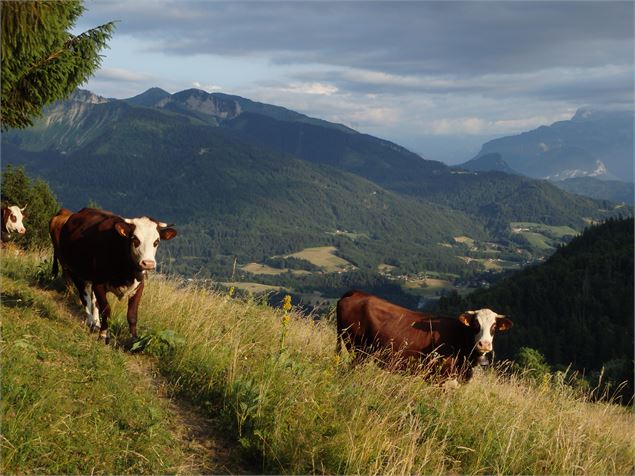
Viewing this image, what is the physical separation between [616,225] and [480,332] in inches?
8332

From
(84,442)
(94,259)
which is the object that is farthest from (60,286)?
(84,442)

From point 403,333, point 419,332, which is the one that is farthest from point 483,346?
point 403,333

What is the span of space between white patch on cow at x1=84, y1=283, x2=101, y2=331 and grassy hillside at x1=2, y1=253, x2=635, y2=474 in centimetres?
30

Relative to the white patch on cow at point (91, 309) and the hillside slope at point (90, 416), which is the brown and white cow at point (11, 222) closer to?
the white patch on cow at point (91, 309)

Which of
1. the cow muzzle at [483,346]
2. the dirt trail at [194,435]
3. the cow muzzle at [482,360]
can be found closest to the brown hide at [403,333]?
the cow muzzle at [482,360]

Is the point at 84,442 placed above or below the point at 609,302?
above

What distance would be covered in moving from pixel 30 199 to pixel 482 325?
29098 mm

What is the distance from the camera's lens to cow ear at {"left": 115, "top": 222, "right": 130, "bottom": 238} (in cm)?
876

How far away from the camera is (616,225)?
637 feet

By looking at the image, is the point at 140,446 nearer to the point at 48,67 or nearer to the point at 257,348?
the point at 257,348

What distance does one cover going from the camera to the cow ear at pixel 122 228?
28.7 ft

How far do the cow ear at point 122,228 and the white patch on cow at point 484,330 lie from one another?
630cm

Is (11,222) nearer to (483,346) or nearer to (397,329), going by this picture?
(397,329)

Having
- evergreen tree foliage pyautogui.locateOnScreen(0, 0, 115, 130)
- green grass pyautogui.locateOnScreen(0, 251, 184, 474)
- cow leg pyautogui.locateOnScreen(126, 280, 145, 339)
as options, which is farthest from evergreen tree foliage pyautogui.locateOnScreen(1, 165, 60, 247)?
green grass pyautogui.locateOnScreen(0, 251, 184, 474)
